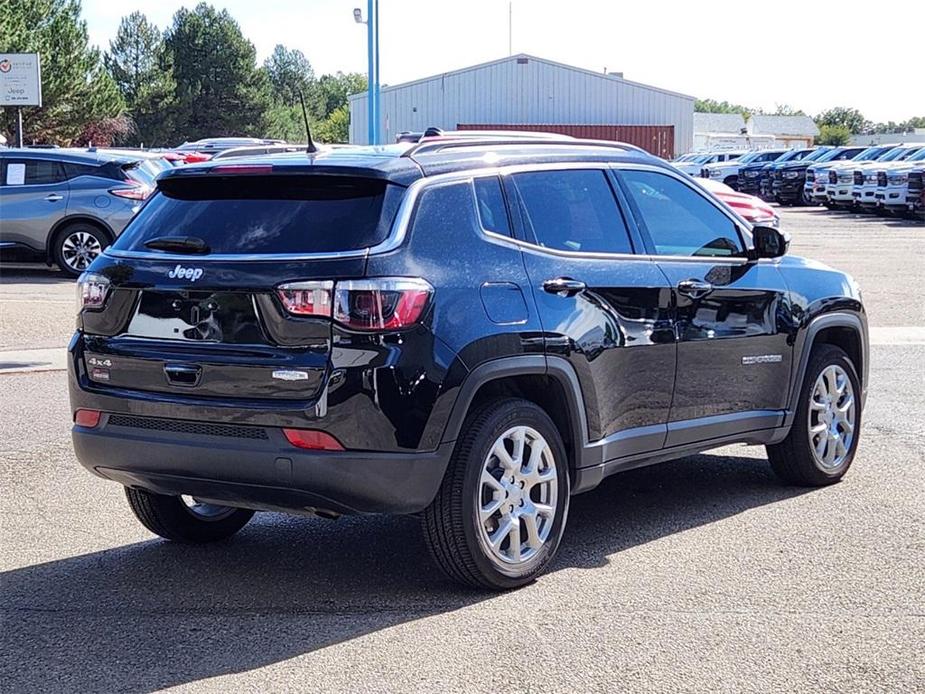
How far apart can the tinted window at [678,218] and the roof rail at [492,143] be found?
215 mm

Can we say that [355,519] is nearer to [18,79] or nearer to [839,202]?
[18,79]

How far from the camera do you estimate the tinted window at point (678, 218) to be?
6.48 metres

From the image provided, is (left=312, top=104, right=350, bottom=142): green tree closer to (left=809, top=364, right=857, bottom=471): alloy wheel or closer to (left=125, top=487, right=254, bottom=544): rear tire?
(left=809, top=364, right=857, bottom=471): alloy wheel

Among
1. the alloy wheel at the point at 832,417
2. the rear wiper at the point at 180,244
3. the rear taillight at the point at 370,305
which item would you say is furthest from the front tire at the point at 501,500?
the alloy wheel at the point at 832,417

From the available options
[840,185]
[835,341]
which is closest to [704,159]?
[840,185]

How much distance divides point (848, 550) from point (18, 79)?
107ft

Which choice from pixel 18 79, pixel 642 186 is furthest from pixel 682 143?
pixel 642 186

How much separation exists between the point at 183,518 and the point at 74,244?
13521mm

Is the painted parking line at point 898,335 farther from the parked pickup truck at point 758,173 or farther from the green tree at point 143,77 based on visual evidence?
the green tree at point 143,77

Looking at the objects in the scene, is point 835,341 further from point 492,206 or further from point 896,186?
point 896,186

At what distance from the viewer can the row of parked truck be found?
34.8 metres

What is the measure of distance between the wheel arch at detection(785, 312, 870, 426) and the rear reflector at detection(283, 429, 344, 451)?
2.98 m

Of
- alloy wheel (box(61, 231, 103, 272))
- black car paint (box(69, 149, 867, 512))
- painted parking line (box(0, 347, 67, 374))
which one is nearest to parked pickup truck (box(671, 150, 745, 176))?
alloy wheel (box(61, 231, 103, 272))

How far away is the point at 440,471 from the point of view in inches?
204
